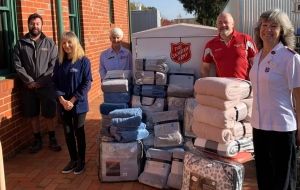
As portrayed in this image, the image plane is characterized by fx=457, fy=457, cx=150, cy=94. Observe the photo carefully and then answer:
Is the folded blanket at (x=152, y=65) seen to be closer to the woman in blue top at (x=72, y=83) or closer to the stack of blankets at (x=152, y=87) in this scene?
the stack of blankets at (x=152, y=87)

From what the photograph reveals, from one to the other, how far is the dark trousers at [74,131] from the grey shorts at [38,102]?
1021 millimetres

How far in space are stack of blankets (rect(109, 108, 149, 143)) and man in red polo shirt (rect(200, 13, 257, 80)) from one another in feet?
3.37

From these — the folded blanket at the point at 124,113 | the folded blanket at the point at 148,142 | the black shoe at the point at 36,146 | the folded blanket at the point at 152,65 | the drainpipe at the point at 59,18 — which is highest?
the drainpipe at the point at 59,18

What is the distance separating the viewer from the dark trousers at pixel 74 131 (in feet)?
17.0

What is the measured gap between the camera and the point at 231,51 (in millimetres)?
4766

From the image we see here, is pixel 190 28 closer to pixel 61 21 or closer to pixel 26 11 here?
pixel 26 11

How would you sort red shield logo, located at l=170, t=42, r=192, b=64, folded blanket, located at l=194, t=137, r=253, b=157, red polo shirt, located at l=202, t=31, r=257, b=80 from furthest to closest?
red shield logo, located at l=170, t=42, r=192, b=64, red polo shirt, located at l=202, t=31, r=257, b=80, folded blanket, located at l=194, t=137, r=253, b=157

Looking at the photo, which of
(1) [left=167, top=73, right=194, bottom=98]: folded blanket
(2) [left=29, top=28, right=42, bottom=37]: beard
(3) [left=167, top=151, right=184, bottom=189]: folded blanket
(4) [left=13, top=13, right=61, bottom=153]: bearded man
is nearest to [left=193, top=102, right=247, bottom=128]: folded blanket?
(3) [left=167, top=151, right=184, bottom=189]: folded blanket

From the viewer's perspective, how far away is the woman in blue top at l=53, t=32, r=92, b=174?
16.7 ft

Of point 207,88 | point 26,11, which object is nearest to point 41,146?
point 26,11

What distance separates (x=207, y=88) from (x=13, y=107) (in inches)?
120

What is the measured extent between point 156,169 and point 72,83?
135 cm

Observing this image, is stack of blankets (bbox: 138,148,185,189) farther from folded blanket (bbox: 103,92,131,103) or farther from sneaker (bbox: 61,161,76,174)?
sneaker (bbox: 61,161,76,174)

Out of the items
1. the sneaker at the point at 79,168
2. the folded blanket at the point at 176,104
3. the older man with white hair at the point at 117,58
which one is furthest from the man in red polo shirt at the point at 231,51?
the sneaker at the point at 79,168
